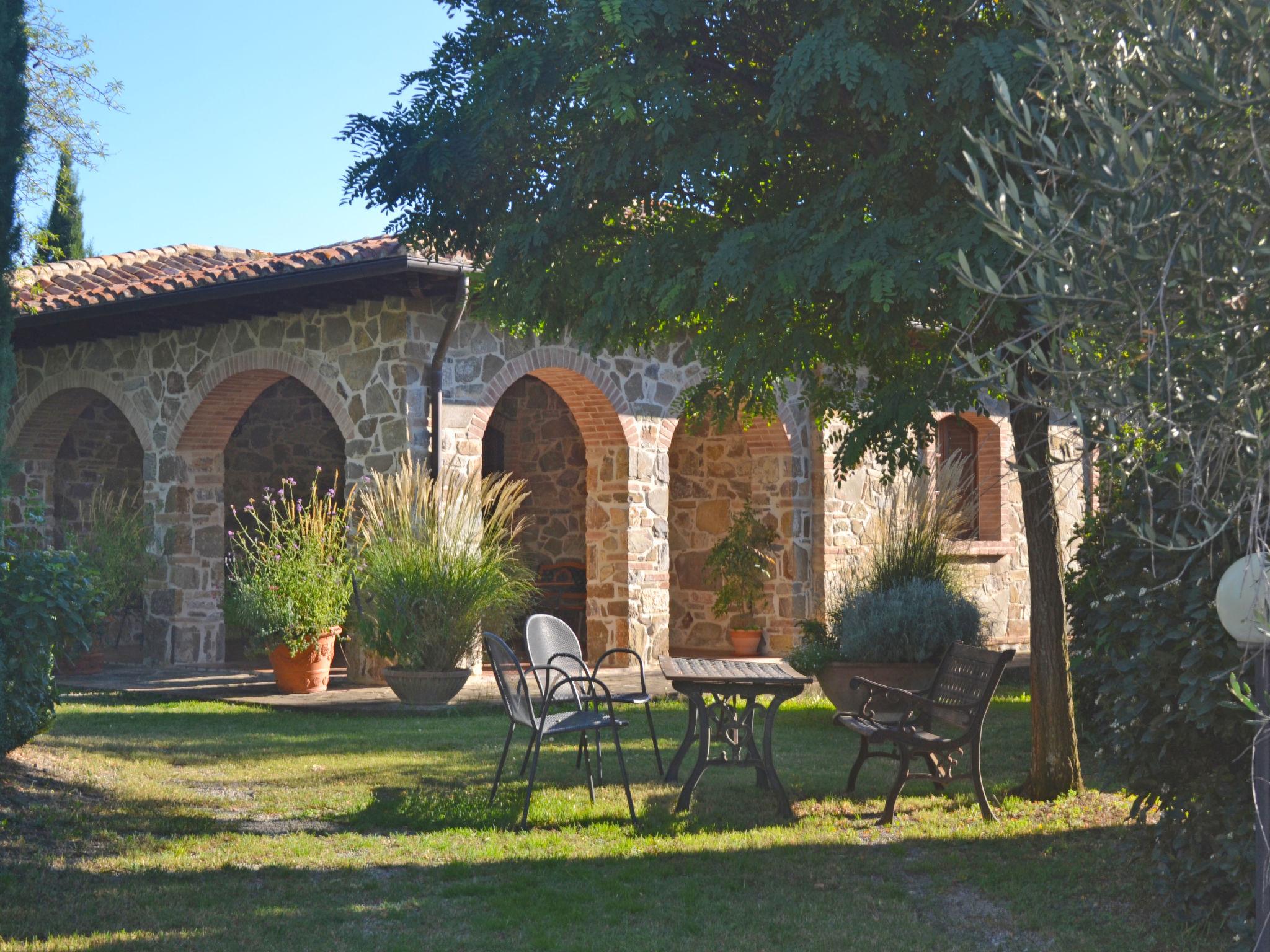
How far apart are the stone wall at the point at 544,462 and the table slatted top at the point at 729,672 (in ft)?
22.9

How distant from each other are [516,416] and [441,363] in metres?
3.80

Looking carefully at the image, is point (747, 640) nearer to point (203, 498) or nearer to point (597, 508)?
point (597, 508)

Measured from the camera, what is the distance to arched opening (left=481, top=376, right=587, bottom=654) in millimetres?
13234

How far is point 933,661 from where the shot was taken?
7949 millimetres

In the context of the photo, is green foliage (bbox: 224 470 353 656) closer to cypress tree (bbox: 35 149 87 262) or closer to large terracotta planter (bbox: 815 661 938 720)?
large terracotta planter (bbox: 815 661 938 720)

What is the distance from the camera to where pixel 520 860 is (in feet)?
15.8

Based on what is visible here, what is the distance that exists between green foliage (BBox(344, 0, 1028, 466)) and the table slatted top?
1.00 metres

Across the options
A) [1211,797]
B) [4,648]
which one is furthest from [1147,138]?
[4,648]

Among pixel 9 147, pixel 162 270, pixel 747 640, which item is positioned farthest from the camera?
pixel 747 640

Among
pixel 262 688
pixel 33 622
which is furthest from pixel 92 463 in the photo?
pixel 33 622

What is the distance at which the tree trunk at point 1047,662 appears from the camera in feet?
19.0

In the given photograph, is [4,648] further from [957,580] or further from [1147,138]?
[957,580]

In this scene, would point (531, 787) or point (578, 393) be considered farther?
point (578, 393)

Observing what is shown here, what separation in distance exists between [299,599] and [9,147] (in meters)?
5.08
